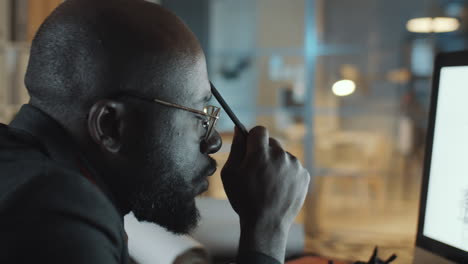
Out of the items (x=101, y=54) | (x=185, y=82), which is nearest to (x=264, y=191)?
(x=185, y=82)

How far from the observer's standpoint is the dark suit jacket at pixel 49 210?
581 mm

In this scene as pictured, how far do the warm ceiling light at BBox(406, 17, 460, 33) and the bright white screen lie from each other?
132 inches

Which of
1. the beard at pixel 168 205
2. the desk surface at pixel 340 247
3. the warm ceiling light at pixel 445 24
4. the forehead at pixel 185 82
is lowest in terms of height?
the desk surface at pixel 340 247

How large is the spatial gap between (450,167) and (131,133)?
60cm

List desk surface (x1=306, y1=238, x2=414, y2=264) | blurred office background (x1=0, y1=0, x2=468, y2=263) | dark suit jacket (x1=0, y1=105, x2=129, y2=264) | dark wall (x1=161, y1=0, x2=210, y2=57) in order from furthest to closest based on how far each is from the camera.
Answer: dark wall (x1=161, y1=0, x2=210, y2=57)
blurred office background (x1=0, y1=0, x2=468, y2=263)
desk surface (x1=306, y1=238, x2=414, y2=264)
dark suit jacket (x1=0, y1=105, x2=129, y2=264)

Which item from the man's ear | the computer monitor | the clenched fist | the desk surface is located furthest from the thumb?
the desk surface

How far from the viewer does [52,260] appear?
575mm

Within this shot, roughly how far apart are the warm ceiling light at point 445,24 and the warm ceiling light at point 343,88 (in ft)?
2.63

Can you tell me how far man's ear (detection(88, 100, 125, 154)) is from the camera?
0.78 metres

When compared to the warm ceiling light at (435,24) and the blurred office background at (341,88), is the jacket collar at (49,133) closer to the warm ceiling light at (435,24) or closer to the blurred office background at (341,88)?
the blurred office background at (341,88)

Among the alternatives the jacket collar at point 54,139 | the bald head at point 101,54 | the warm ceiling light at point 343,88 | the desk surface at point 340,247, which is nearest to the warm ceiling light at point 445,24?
the warm ceiling light at point 343,88

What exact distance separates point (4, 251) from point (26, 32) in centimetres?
365

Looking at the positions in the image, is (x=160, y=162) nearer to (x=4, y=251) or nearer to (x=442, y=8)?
(x=4, y=251)

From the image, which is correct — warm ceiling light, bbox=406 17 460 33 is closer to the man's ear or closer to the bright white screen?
the bright white screen
